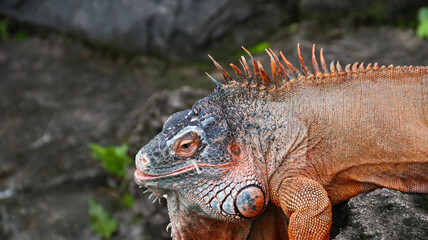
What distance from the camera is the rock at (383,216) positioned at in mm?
3773

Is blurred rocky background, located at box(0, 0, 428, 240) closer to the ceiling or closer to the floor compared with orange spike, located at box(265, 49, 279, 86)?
closer to the floor

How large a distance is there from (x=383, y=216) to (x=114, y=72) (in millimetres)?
10151

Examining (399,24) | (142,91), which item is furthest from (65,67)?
(399,24)

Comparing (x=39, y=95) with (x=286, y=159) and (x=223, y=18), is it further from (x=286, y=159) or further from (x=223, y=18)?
(x=286, y=159)

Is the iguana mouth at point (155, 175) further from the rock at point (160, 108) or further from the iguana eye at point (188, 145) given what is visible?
the rock at point (160, 108)

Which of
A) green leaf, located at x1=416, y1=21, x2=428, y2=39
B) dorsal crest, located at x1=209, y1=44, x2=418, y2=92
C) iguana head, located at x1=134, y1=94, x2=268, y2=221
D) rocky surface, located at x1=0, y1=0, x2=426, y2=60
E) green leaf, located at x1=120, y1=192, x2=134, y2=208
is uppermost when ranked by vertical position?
dorsal crest, located at x1=209, y1=44, x2=418, y2=92

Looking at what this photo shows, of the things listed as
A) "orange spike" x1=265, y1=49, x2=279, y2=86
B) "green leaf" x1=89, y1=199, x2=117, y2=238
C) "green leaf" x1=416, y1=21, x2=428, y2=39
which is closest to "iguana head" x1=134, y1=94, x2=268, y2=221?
"orange spike" x1=265, y1=49, x2=279, y2=86

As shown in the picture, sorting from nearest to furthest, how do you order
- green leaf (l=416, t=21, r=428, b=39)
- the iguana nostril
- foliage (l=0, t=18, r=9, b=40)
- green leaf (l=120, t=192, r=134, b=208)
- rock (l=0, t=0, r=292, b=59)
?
the iguana nostril
green leaf (l=120, t=192, r=134, b=208)
green leaf (l=416, t=21, r=428, b=39)
rock (l=0, t=0, r=292, b=59)
foliage (l=0, t=18, r=9, b=40)

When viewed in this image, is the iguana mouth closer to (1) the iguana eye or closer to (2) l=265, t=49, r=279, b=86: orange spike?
(1) the iguana eye

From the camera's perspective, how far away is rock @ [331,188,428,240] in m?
3.77

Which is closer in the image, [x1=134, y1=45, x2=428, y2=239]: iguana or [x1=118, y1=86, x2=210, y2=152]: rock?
[x1=134, y1=45, x2=428, y2=239]: iguana

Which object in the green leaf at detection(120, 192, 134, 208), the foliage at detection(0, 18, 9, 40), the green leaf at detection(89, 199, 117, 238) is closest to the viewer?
the green leaf at detection(89, 199, 117, 238)

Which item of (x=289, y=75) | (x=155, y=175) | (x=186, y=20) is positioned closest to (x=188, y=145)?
(x=155, y=175)

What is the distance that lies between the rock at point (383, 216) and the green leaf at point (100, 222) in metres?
5.79
